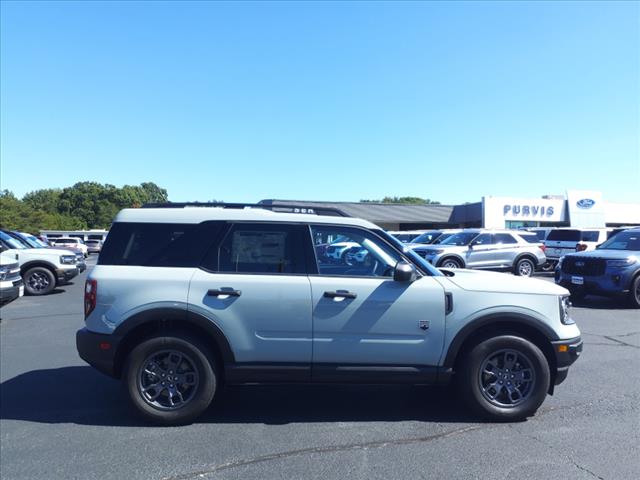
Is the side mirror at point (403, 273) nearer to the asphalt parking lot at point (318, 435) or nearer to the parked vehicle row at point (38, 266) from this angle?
the asphalt parking lot at point (318, 435)

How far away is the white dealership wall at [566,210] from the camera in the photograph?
44.6 metres

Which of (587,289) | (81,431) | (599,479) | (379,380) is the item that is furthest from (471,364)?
(587,289)

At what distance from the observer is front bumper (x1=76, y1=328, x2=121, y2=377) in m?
4.32

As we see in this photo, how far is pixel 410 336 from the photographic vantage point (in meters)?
4.33

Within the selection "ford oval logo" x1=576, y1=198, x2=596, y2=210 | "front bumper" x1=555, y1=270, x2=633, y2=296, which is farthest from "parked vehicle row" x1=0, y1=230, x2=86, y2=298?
"ford oval logo" x1=576, y1=198, x2=596, y2=210

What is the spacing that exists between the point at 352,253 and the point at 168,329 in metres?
1.82

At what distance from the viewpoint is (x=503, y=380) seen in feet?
14.5

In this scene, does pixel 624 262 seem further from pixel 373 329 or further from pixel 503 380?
pixel 373 329

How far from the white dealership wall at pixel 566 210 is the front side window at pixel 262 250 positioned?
42.3m

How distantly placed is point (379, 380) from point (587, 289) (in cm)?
869

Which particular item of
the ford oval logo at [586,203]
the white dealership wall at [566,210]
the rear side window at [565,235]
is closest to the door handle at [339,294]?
the rear side window at [565,235]

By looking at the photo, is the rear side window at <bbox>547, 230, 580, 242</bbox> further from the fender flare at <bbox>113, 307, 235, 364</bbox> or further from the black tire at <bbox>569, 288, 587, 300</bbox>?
the fender flare at <bbox>113, 307, 235, 364</bbox>

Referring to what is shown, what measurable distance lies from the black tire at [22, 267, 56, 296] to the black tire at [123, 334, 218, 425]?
10.9 m

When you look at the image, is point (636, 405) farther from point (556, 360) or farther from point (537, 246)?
point (537, 246)
